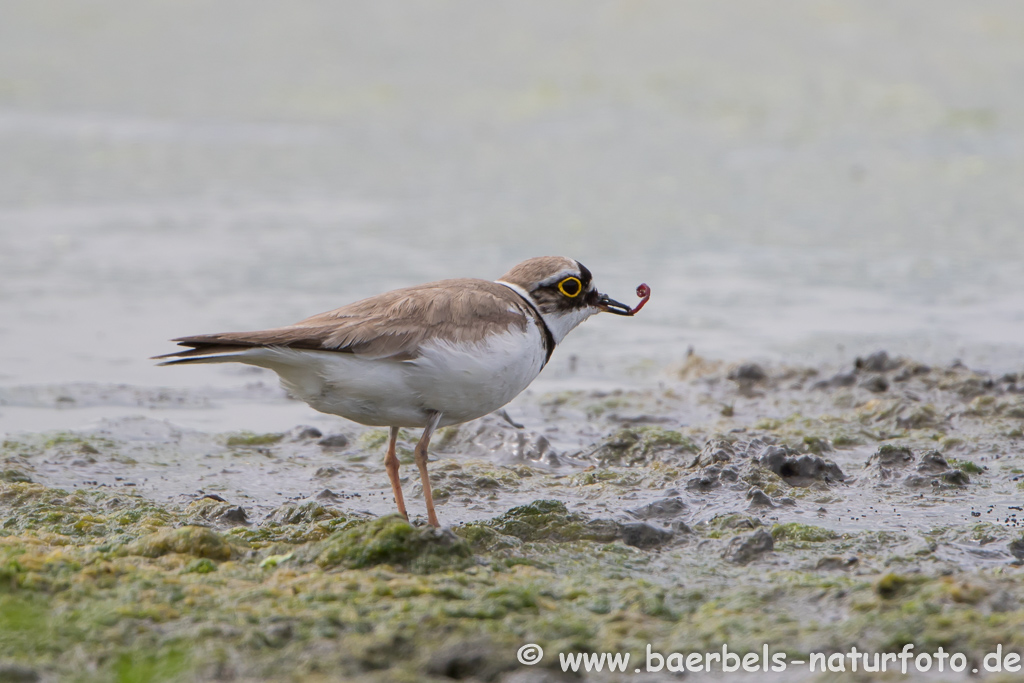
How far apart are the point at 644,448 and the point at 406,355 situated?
203 cm

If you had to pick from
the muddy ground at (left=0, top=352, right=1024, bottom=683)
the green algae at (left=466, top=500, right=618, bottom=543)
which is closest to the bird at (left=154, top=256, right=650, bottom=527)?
the green algae at (left=466, top=500, right=618, bottom=543)

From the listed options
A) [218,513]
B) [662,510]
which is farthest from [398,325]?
[662,510]

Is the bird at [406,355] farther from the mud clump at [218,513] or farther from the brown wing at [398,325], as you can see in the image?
the mud clump at [218,513]

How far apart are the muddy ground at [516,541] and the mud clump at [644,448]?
2 centimetres

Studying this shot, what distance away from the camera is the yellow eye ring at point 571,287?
5.43m

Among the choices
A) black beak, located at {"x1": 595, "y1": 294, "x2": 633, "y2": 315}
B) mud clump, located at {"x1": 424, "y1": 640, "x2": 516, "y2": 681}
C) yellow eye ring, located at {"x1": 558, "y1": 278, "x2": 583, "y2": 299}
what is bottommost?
mud clump, located at {"x1": 424, "y1": 640, "x2": 516, "y2": 681}

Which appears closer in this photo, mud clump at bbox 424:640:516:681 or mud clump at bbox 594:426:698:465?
mud clump at bbox 424:640:516:681

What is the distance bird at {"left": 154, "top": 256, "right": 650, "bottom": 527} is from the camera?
4.53 m

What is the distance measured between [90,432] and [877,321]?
6.27 metres

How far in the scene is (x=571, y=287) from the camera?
5.46m

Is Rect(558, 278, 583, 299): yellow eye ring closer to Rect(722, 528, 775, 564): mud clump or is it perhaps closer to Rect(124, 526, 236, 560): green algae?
Rect(722, 528, 775, 564): mud clump

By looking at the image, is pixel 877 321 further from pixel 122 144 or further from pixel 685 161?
pixel 122 144

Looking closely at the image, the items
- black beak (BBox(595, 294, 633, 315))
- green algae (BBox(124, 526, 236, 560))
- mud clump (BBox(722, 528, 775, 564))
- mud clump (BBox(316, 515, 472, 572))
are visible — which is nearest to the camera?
mud clump (BBox(316, 515, 472, 572))
